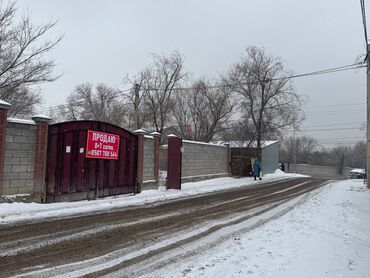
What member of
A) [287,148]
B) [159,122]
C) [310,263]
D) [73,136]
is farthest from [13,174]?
[287,148]

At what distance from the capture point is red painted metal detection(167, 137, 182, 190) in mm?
18906

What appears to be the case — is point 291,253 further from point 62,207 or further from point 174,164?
point 174,164

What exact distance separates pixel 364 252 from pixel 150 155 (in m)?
12.2

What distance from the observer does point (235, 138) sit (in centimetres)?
3766

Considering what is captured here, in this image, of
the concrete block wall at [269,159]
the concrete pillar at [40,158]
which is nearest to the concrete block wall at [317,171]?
the concrete block wall at [269,159]

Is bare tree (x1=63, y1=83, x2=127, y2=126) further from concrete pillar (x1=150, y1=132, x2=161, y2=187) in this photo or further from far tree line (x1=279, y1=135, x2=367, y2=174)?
far tree line (x1=279, y1=135, x2=367, y2=174)

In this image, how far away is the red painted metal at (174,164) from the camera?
1891 centimetres

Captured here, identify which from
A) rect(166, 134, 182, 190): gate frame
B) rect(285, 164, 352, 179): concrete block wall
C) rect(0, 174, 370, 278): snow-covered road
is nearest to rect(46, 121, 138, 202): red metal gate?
rect(0, 174, 370, 278): snow-covered road

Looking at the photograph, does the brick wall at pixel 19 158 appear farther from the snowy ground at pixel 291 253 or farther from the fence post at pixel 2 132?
the snowy ground at pixel 291 253

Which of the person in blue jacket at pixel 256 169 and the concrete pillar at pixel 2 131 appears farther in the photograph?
the person in blue jacket at pixel 256 169

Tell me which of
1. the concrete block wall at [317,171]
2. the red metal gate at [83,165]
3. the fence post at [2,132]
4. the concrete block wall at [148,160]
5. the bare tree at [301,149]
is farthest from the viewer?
the bare tree at [301,149]

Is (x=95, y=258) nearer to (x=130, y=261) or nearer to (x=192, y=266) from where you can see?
(x=130, y=261)

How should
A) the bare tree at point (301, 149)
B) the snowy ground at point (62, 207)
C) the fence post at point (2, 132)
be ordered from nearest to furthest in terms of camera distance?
the snowy ground at point (62, 207), the fence post at point (2, 132), the bare tree at point (301, 149)

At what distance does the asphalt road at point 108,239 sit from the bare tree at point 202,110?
26008mm
